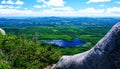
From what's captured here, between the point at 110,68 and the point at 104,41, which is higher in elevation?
the point at 104,41

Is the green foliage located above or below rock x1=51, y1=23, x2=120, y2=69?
below

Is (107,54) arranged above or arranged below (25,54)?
above

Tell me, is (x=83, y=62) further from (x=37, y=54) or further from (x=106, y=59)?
(x=37, y=54)

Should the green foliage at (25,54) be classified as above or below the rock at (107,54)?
below

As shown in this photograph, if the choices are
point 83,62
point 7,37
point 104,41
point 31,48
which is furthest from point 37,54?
point 104,41

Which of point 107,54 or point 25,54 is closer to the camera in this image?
point 107,54

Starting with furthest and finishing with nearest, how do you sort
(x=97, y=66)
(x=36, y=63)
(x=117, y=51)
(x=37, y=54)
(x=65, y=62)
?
1. (x=37, y=54)
2. (x=36, y=63)
3. (x=65, y=62)
4. (x=97, y=66)
5. (x=117, y=51)

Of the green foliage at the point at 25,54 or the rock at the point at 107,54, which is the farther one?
the green foliage at the point at 25,54

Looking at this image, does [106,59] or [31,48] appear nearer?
[106,59]

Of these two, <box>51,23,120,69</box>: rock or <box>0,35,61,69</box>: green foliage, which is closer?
<box>51,23,120,69</box>: rock

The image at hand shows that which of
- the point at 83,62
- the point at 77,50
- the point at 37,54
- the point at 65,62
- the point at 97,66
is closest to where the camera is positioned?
the point at 97,66

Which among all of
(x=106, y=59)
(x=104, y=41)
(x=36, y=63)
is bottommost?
(x=36, y=63)
